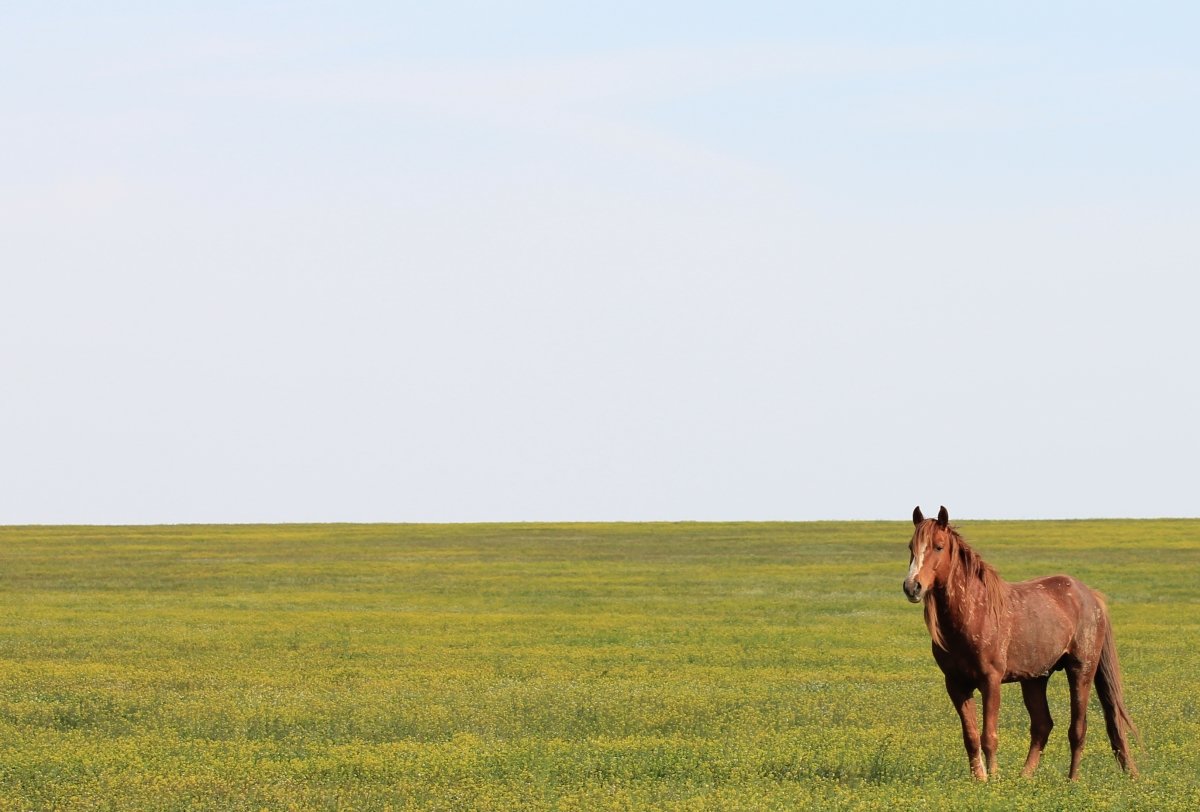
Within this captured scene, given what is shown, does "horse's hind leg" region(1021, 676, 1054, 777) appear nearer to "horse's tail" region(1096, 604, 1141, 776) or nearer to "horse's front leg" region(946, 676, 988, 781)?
"horse's tail" region(1096, 604, 1141, 776)

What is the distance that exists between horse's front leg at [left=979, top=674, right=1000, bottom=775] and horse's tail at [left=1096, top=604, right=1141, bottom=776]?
6.40 ft

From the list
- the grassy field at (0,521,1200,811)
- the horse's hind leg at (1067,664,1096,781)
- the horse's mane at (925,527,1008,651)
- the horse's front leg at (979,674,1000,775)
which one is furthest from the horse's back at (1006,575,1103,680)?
the grassy field at (0,521,1200,811)

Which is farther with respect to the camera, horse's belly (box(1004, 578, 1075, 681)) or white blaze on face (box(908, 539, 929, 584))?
horse's belly (box(1004, 578, 1075, 681))

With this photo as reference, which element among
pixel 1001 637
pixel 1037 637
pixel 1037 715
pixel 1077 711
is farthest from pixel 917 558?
pixel 1077 711

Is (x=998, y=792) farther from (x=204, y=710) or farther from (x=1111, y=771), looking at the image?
(x=204, y=710)

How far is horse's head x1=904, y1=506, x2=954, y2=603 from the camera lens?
11531mm

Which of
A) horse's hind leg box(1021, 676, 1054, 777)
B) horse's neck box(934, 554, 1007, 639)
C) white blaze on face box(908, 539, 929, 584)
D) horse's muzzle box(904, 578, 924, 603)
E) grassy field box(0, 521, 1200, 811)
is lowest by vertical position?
grassy field box(0, 521, 1200, 811)

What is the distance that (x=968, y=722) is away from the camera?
12.4m

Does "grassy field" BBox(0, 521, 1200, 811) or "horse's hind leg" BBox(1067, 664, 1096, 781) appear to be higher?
"horse's hind leg" BBox(1067, 664, 1096, 781)

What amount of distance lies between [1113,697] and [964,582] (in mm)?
2674

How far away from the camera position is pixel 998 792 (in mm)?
11930

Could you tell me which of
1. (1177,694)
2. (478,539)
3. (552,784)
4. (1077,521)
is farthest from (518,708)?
(1077,521)

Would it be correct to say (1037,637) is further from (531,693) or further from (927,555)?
(531,693)

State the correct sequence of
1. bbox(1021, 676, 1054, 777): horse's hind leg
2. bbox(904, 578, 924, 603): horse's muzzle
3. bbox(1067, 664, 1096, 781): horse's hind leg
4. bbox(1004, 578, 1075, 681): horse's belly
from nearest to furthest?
bbox(904, 578, 924, 603): horse's muzzle < bbox(1004, 578, 1075, 681): horse's belly < bbox(1021, 676, 1054, 777): horse's hind leg < bbox(1067, 664, 1096, 781): horse's hind leg
